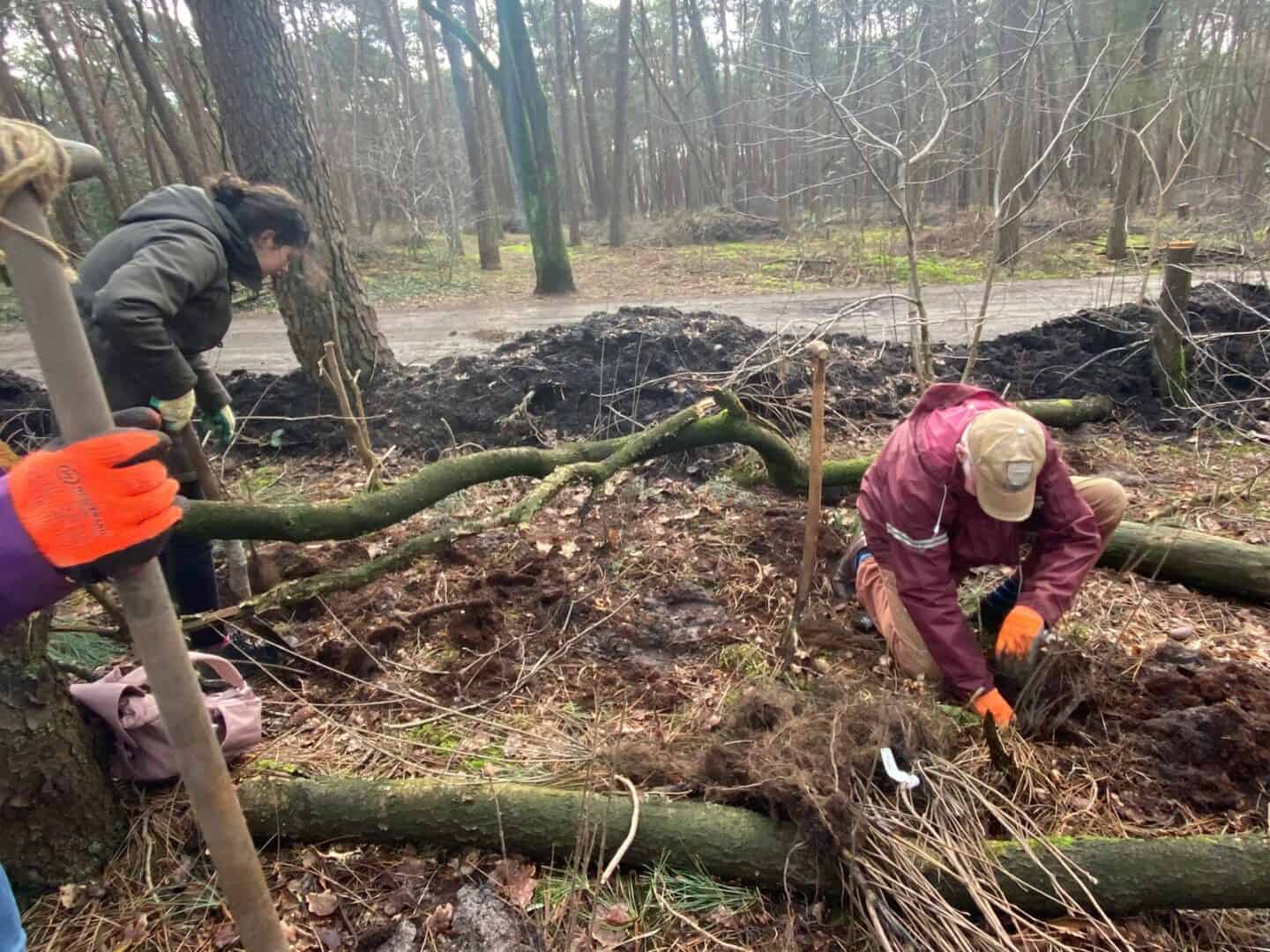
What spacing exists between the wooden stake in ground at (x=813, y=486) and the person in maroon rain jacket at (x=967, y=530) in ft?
1.16

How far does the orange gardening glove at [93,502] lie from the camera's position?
4.10 ft

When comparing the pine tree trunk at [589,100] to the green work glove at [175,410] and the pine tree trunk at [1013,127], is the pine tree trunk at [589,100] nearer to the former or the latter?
the pine tree trunk at [1013,127]

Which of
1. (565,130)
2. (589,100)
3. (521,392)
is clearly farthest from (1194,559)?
(565,130)

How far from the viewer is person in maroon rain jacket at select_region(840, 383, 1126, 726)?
263 centimetres

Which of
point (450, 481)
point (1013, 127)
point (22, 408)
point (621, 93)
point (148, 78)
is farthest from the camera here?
point (621, 93)

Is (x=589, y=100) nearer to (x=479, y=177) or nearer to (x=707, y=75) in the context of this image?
(x=707, y=75)

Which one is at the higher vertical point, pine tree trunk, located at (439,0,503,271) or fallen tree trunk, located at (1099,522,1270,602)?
pine tree trunk, located at (439,0,503,271)

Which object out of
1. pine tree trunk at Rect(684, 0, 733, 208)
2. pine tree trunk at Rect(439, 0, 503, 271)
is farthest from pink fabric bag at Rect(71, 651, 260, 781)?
pine tree trunk at Rect(684, 0, 733, 208)

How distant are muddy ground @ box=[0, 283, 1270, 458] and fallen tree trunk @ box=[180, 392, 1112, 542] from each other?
37.8 inches

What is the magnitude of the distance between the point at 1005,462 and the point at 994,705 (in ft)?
2.83

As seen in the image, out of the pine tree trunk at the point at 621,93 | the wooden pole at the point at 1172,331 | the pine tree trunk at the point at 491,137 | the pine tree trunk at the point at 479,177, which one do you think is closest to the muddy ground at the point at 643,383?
the wooden pole at the point at 1172,331

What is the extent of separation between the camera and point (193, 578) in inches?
121

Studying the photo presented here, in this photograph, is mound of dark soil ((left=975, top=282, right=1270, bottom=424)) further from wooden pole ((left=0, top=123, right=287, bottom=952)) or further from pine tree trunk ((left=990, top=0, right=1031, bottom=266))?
wooden pole ((left=0, top=123, right=287, bottom=952))

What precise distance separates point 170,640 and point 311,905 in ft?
3.67
